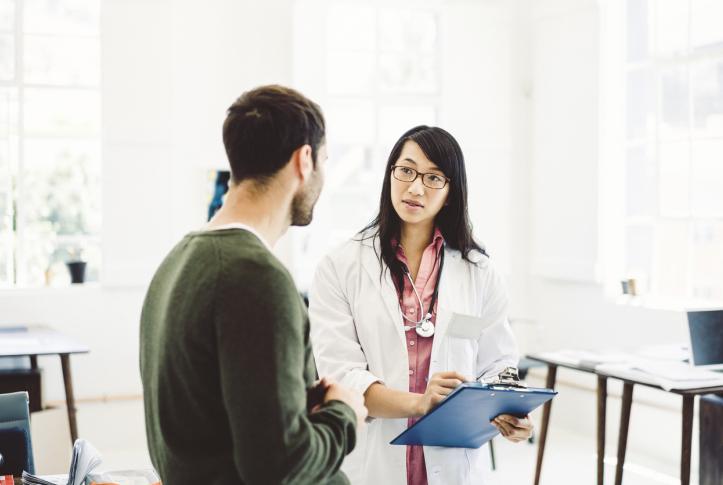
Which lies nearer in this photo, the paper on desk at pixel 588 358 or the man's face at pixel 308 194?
the man's face at pixel 308 194

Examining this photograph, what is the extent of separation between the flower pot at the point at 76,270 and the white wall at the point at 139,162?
0.37 ft

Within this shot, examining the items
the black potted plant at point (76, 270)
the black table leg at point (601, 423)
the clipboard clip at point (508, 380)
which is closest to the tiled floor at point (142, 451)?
the black table leg at point (601, 423)

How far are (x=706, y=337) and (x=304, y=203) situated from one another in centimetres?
288

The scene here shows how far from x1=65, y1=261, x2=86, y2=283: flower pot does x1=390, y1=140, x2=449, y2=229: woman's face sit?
12.7ft

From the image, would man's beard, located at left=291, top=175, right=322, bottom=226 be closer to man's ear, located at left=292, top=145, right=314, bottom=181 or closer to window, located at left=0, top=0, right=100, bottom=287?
man's ear, located at left=292, top=145, right=314, bottom=181

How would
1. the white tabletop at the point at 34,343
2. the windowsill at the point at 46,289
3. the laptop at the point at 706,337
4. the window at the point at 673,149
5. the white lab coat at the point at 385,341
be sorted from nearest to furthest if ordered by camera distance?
the white lab coat at the point at 385,341 < the laptop at the point at 706,337 < the white tabletop at the point at 34,343 < the window at the point at 673,149 < the windowsill at the point at 46,289

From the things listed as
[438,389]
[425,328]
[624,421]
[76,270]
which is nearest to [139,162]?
[76,270]

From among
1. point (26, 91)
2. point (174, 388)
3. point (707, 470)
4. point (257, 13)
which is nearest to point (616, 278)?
point (707, 470)

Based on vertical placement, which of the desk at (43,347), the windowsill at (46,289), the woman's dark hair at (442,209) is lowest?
the desk at (43,347)

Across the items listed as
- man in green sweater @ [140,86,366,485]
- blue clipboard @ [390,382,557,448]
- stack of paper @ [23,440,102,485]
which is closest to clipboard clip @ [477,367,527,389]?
blue clipboard @ [390,382,557,448]

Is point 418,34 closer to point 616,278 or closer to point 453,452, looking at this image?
point 616,278

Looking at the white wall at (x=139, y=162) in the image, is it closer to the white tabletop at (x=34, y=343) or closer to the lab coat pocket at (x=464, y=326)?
the white tabletop at (x=34, y=343)

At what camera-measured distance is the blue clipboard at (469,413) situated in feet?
6.35

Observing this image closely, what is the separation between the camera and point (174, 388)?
1414 millimetres
